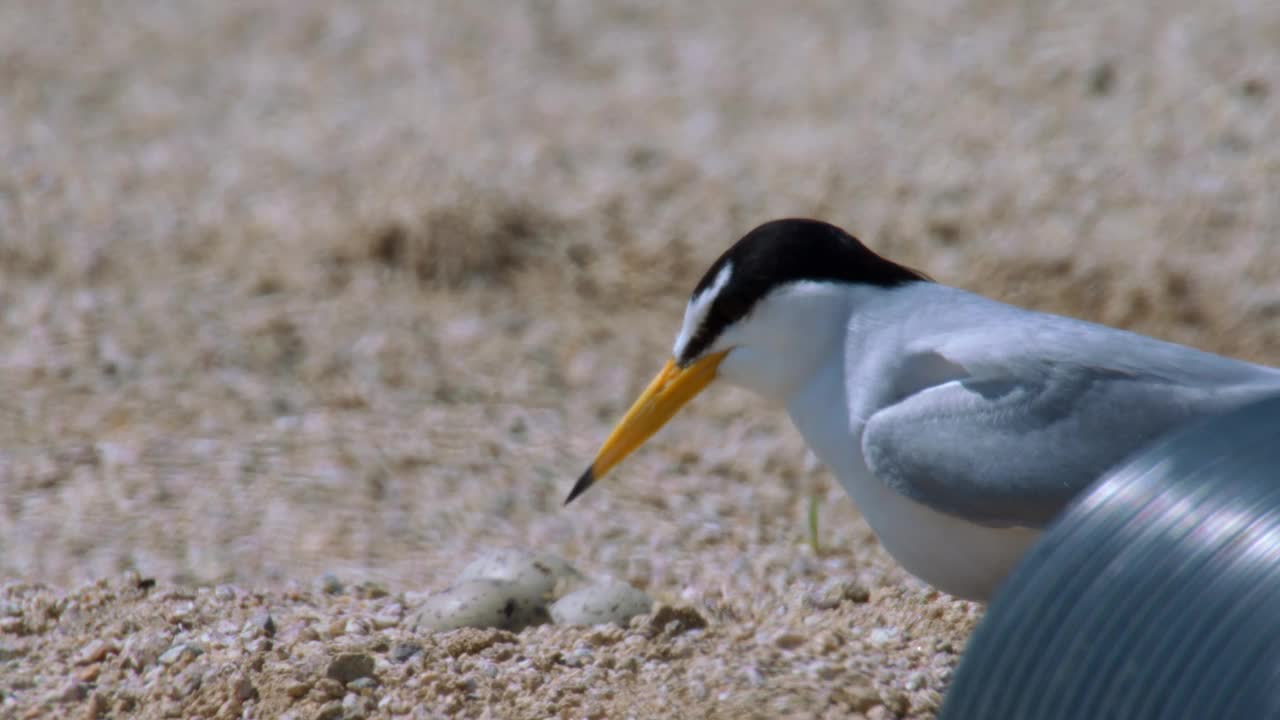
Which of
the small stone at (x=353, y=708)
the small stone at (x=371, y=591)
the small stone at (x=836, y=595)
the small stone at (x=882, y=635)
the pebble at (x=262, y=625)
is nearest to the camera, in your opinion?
the small stone at (x=353, y=708)

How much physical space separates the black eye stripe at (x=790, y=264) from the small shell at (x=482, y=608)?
28.8 inches

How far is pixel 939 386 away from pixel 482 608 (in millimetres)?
1005

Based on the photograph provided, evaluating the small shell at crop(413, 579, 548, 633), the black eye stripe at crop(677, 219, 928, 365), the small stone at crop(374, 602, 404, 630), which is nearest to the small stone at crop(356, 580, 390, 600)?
the small stone at crop(374, 602, 404, 630)

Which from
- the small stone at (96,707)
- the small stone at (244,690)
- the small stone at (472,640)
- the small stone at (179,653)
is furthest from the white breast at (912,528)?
the small stone at (96,707)

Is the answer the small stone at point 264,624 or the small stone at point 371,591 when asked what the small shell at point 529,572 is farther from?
the small stone at point 264,624

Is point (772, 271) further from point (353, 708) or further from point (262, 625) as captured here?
point (262, 625)

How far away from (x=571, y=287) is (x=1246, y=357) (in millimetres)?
2120

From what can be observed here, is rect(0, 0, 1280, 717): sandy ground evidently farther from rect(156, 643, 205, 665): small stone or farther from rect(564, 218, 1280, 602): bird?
rect(564, 218, 1280, 602): bird

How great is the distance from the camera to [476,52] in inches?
301

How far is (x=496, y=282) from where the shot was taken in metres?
5.80

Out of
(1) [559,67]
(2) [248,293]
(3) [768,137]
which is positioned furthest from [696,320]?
(1) [559,67]

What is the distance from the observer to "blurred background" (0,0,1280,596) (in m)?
4.34

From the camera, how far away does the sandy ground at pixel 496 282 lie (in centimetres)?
328

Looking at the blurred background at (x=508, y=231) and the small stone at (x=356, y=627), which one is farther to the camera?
the blurred background at (x=508, y=231)
